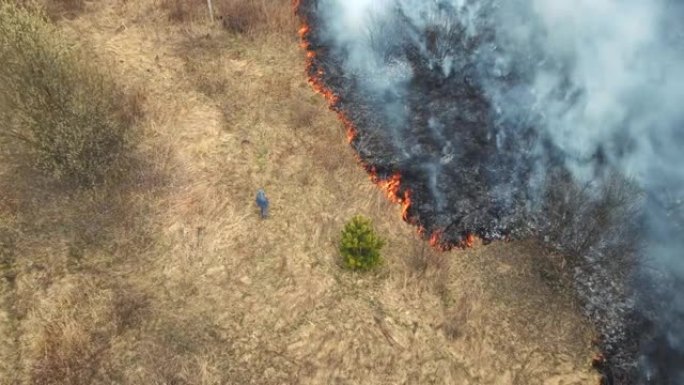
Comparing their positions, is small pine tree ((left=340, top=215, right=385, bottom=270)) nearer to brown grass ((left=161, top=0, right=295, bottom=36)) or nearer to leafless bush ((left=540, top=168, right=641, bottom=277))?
leafless bush ((left=540, top=168, right=641, bottom=277))

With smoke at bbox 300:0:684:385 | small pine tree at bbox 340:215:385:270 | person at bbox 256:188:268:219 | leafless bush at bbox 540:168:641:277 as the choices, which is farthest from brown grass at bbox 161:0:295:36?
leafless bush at bbox 540:168:641:277

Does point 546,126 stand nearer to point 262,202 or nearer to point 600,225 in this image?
point 600,225

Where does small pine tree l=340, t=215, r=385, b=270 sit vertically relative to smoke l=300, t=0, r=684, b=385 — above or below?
below

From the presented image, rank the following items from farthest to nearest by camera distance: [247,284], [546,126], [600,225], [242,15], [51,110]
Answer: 1. [242,15]
2. [546,126]
3. [600,225]
4. [51,110]
5. [247,284]

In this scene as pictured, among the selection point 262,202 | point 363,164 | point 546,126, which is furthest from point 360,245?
point 546,126

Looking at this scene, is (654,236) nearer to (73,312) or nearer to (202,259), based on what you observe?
(202,259)

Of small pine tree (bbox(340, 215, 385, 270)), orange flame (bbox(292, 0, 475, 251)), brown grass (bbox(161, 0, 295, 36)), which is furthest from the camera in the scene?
brown grass (bbox(161, 0, 295, 36))

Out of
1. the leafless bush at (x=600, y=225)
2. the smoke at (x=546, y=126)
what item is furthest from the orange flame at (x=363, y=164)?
the leafless bush at (x=600, y=225)
